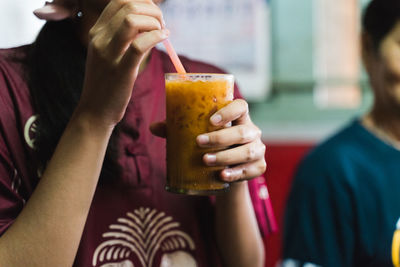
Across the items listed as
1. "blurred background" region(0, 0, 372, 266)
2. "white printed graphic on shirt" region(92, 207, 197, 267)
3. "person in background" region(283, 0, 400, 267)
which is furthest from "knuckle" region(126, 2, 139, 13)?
"blurred background" region(0, 0, 372, 266)

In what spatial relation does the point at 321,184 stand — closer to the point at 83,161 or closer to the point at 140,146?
the point at 140,146

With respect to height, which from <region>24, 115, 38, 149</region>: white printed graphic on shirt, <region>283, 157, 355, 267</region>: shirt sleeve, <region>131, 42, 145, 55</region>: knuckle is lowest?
<region>283, 157, 355, 267</region>: shirt sleeve

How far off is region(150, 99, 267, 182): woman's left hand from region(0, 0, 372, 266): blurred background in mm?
2419

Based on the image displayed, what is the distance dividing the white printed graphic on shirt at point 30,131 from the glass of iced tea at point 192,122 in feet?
1.01

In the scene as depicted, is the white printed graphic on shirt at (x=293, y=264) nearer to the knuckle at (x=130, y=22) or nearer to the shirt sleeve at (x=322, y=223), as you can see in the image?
the shirt sleeve at (x=322, y=223)

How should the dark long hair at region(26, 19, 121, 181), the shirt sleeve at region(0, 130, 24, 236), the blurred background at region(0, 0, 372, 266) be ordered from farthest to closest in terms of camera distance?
the blurred background at region(0, 0, 372, 266), the dark long hair at region(26, 19, 121, 181), the shirt sleeve at region(0, 130, 24, 236)

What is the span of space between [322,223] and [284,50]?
191cm

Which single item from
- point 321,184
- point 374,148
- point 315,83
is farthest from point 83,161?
point 315,83

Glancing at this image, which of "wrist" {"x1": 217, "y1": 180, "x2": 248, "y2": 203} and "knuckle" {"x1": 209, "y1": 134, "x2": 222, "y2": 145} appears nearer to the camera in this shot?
"knuckle" {"x1": 209, "y1": 134, "x2": 222, "y2": 145}

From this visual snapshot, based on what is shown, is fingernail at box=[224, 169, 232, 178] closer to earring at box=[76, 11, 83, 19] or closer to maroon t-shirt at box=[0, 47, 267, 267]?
maroon t-shirt at box=[0, 47, 267, 267]

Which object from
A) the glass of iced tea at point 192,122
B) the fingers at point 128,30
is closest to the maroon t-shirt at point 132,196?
the glass of iced tea at point 192,122

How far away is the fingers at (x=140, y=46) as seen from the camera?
35.9 inches

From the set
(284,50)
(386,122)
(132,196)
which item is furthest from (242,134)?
(284,50)

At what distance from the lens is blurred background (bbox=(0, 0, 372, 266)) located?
11.7 feet
